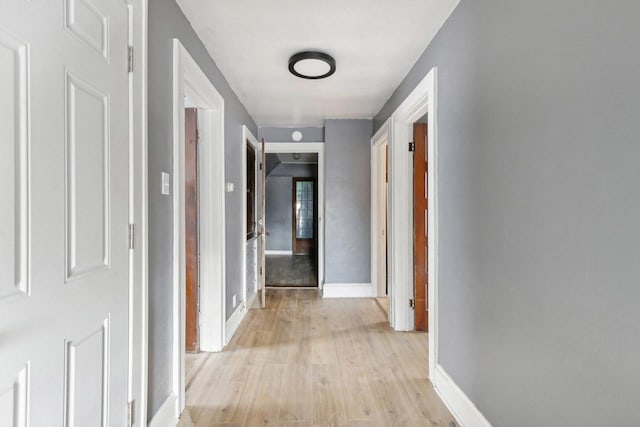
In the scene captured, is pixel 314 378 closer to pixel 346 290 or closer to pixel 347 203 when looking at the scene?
pixel 346 290

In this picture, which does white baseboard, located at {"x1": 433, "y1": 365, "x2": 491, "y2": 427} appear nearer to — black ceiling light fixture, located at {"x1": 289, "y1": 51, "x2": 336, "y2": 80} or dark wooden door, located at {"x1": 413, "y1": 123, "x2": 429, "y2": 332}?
dark wooden door, located at {"x1": 413, "y1": 123, "x2": 429, "y2": 332}

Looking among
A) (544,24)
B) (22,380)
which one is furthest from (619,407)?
(22,380)

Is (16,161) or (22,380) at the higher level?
(16,161)

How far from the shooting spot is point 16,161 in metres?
0.81

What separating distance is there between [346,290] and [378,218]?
1056 mm

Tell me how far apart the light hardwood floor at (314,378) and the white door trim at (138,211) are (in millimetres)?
612

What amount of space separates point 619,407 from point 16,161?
1.72m

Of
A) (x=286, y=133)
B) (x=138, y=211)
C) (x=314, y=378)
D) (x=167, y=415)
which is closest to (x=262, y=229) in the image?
(x=286, y=133)

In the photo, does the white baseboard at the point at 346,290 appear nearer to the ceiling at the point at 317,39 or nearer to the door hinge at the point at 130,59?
the ceiling at the point at 317,39

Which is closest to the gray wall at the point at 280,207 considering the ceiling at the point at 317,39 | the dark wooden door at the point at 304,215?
the dark wooden door at the point at 304,215

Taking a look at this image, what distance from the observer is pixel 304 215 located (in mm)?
9266

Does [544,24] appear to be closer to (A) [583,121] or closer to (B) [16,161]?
(A) [583,121]

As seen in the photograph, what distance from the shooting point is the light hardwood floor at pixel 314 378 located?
1883 mm

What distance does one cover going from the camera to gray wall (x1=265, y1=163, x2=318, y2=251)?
908cm
